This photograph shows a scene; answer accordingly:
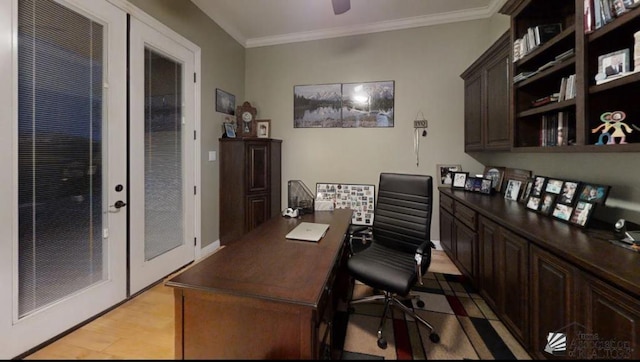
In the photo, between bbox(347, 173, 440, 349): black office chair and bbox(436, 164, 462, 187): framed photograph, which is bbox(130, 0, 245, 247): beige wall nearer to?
bbox(347, 173, 440, 349): black office chair

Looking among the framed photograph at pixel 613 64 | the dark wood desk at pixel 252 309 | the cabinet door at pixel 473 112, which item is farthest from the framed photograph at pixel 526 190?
the dark wood desk at pixel 252 309

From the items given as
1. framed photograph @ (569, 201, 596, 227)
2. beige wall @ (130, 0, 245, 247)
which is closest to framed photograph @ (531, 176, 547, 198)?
framed photograph @ (569, 201, 596, 227)

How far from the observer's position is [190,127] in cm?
302

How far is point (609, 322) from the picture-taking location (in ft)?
3.46

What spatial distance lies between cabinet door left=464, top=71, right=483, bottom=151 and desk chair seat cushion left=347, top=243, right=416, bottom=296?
5.75ft

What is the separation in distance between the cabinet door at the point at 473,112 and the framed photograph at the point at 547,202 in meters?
1.09

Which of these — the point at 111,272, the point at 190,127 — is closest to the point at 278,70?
the point at 190,127

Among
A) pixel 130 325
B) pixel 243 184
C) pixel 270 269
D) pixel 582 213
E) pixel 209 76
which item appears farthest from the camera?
pixel 243 184

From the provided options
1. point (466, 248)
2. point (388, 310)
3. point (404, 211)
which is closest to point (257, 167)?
point (404, 211)

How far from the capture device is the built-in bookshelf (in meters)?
1.37

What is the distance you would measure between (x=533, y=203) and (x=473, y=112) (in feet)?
4.77

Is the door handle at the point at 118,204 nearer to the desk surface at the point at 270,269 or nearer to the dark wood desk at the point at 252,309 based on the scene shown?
the desk surface at the point at 270,269

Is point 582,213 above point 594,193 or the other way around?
the other way around

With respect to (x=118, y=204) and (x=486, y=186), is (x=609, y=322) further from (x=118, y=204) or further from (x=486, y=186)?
(x=118, y=204)
